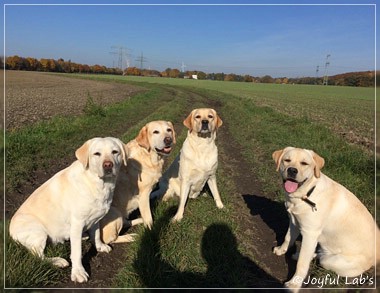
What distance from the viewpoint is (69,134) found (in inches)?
444

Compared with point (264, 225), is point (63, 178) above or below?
above

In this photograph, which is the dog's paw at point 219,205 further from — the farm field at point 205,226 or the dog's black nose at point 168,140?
the dog's black nose at point 168,140

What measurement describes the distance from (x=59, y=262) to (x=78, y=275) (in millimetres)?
305

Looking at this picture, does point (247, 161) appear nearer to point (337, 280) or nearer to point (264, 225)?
point (264, 225)

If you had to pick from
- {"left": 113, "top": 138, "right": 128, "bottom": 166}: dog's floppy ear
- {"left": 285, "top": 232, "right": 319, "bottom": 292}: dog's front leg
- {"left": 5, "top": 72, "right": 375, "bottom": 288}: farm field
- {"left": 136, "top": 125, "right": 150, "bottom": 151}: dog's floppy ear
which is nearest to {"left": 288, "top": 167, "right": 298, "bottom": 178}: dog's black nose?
{"left": 285, "top": 232, "right": 319, "bottom": 292}: dog's front leg

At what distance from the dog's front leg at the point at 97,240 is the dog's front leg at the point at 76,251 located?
0.59 m

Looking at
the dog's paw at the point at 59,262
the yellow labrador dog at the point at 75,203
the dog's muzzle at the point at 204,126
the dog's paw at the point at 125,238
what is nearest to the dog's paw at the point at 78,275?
the yellow labrador dog at the point at 75,203

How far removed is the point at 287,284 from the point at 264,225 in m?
1.73

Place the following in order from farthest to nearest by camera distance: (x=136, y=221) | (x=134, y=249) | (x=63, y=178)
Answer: (x=136, y=221), (x=134, y=249), (x=63, y=178)

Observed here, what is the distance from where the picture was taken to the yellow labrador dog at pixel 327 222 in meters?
3.88

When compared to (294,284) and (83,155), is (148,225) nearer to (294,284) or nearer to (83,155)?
(83,155)

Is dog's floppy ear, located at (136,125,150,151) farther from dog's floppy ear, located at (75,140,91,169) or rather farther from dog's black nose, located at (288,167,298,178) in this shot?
dog's black nose, located at (288,167,298,178)

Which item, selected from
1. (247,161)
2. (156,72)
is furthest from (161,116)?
(156,72)

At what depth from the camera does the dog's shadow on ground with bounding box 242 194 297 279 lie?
17.0ft
